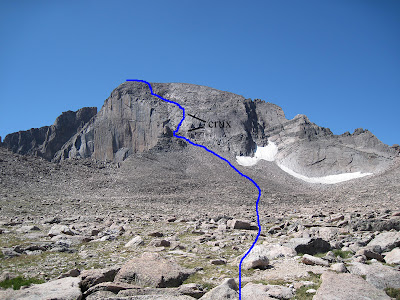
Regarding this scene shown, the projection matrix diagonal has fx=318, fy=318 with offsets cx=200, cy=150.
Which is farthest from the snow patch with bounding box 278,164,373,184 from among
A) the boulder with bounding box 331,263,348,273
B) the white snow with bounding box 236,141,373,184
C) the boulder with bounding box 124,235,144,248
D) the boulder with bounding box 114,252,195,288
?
the boulder with bounding box 114,252,195,288

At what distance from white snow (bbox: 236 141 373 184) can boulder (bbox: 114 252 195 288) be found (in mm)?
101125

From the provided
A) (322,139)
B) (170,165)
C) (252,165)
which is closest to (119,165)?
(170,165)

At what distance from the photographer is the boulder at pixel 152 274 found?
9.89 meters

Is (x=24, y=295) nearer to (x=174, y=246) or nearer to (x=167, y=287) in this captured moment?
(x=167, y=287)

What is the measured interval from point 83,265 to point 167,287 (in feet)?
14.3

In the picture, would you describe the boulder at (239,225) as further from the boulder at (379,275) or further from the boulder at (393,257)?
the boulder at (379,275)

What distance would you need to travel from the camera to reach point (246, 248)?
1538 centimetres

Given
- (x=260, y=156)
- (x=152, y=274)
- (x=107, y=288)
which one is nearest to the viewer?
(x=107, y=288)

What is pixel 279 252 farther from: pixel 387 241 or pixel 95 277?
pixel 95 277

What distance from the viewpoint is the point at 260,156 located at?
125875 mm

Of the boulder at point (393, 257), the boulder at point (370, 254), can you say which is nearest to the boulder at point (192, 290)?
the boulder at point (370, 254)

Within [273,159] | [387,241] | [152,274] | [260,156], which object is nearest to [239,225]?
[387,241]

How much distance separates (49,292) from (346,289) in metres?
8.21

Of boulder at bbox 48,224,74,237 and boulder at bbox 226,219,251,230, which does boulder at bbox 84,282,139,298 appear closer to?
boulder at bbox 48,224,74,237
